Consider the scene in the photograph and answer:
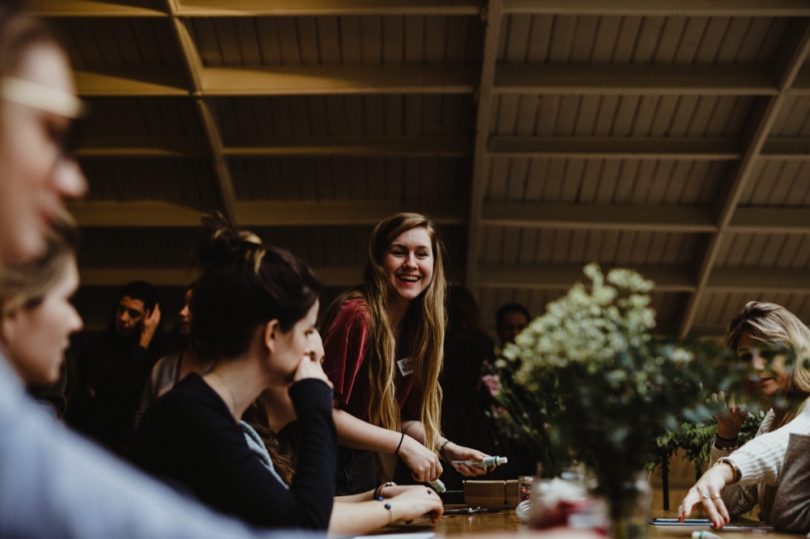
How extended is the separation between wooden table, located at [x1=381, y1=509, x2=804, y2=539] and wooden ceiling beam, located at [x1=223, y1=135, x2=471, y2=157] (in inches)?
227

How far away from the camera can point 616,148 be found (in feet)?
26.8

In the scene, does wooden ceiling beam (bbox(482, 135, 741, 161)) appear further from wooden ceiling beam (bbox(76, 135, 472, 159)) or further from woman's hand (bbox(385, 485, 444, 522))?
woman's hand (bbox(385, 485, 444, 522))

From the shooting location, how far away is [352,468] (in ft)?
9.48

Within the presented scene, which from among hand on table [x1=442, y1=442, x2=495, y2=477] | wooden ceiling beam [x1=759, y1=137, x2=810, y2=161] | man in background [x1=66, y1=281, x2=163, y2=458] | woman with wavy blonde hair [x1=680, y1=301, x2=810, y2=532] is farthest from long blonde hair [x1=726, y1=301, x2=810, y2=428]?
wooden ceiling beam [x1=759, y1=137, x2=810, y2=161]

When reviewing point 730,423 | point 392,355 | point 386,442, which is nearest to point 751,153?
point 730,423

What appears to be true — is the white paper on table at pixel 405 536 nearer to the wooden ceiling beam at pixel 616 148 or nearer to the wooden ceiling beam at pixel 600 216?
the wooden ceiling beam at pixel 616 148

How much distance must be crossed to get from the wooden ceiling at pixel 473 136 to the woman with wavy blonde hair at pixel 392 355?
400cm

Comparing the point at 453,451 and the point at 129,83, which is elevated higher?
the point at 129,83

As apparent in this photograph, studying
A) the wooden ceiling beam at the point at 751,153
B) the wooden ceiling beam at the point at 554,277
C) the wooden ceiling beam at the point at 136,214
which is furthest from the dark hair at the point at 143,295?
the wooden ceiling beam at the point at 751,153

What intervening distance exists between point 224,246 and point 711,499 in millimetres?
1505

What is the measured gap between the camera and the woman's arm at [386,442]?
101 inches

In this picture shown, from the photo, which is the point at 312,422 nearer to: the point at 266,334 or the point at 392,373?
the point at 266,334

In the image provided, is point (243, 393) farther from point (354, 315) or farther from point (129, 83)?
point (129, 83)

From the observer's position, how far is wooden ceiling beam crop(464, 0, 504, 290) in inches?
268
